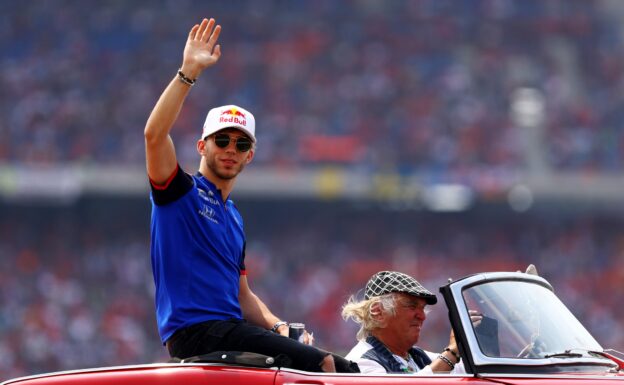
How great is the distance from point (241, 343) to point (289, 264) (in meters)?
20.3

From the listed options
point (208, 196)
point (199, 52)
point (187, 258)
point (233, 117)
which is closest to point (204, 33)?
point (199, 52)

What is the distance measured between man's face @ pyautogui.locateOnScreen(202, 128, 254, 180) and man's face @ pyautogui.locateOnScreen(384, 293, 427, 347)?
0.99 metres

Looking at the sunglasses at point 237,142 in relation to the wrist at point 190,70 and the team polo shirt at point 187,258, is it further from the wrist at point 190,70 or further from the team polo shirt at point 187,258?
the wrist at point 190,70

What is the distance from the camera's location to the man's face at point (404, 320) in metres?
5.55

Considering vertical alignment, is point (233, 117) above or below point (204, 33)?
below

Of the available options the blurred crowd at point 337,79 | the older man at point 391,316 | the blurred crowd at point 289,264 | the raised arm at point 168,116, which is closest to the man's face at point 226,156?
the raised arm at point 168,116

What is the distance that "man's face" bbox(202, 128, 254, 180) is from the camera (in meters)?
5.42

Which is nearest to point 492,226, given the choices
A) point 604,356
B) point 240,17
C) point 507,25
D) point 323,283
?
point 323,283

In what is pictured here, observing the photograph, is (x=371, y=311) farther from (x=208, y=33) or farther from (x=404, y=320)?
(x=208, y=33)

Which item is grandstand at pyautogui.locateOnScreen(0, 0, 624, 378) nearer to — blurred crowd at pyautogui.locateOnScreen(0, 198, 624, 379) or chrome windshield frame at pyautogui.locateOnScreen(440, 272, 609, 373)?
blurred crowd at pyautogui.locateOnScreen(0, 198, 624, 379)

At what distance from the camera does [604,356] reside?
5.20 meters

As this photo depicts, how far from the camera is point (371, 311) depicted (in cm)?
558

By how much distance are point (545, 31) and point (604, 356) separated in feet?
93.3

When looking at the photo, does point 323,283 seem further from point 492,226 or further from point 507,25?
point 507,25
